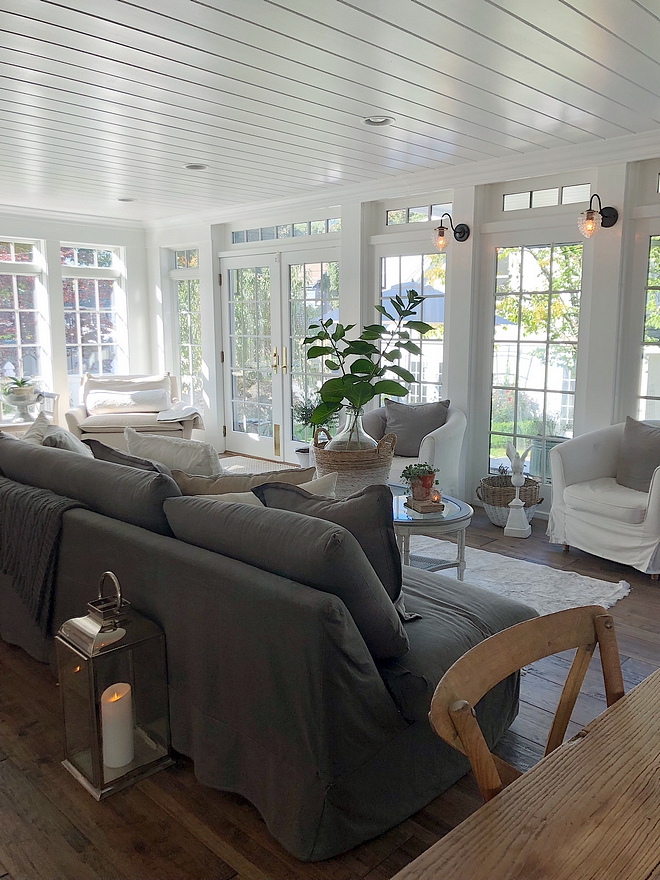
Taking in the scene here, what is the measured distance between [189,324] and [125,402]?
1393 mm

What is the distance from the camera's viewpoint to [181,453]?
9.38 feet

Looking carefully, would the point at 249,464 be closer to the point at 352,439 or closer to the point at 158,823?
the point at 352,439

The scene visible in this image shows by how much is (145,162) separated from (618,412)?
3.51 metres

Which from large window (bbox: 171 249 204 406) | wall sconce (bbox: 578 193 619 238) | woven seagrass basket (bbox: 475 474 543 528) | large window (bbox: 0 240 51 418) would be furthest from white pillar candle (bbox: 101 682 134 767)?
large window (bbox: 171 249 204 406)

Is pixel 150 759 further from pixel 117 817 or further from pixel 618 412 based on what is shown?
pixel 618 412

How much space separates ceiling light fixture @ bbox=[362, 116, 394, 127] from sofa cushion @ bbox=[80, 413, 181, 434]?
3.51 m

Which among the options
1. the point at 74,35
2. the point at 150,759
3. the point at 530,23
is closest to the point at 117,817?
the point at 150,759

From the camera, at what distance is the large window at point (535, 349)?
15.8ft

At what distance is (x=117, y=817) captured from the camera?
200 centimetres

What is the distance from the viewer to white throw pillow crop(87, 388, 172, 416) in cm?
671

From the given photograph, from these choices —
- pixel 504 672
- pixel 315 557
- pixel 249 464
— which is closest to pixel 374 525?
pixel 315 557

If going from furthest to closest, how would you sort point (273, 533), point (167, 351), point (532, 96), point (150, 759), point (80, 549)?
point (167, 351)
point (532, 96)
point (80, 549)
point (150, 759)
point (273, 533)

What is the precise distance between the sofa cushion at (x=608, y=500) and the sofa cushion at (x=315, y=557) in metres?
2.37

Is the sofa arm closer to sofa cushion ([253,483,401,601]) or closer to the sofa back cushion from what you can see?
the sofa back cushion
